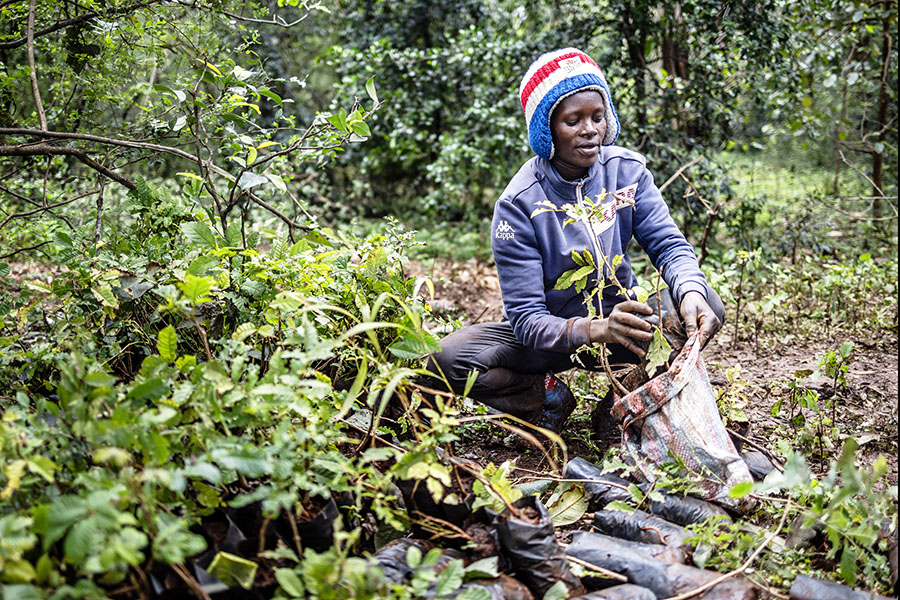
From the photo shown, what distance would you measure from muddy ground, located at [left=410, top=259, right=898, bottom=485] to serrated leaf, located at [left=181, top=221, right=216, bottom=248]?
1341mm

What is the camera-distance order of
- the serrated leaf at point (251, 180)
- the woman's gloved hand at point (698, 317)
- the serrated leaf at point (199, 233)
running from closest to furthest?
the serrated leaf at point (251, 180) < the serrated leaf at point (199, 233) < the woman's gloved hand at point (698, 317)

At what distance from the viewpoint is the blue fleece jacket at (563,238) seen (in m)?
2.58

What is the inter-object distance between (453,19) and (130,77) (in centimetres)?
415

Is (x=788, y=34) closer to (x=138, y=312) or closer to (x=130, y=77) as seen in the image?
(x=130, y=77)

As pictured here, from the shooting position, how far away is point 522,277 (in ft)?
8.53

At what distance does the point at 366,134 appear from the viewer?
2.40 meters

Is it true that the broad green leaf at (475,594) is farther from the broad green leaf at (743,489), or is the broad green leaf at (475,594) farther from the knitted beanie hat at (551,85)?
the knitted beanie hat at (551,85)

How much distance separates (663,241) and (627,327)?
672 mm

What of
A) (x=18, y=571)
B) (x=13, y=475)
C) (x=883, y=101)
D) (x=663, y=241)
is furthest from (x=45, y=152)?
(x=883, y=101)

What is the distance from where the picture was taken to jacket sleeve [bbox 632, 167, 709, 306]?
255 centimetres

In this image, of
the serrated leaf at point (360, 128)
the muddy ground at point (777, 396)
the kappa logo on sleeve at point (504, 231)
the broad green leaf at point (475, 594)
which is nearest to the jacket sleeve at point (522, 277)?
the kappa logo on sleeve at point (504, 231)

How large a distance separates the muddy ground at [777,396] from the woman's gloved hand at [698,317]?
1.23ft

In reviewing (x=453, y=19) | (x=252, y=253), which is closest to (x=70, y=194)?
(x=252, y=253)

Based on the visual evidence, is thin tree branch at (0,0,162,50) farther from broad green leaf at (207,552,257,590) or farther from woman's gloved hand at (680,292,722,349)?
woman's gloved hand at (680,292,722,349)
